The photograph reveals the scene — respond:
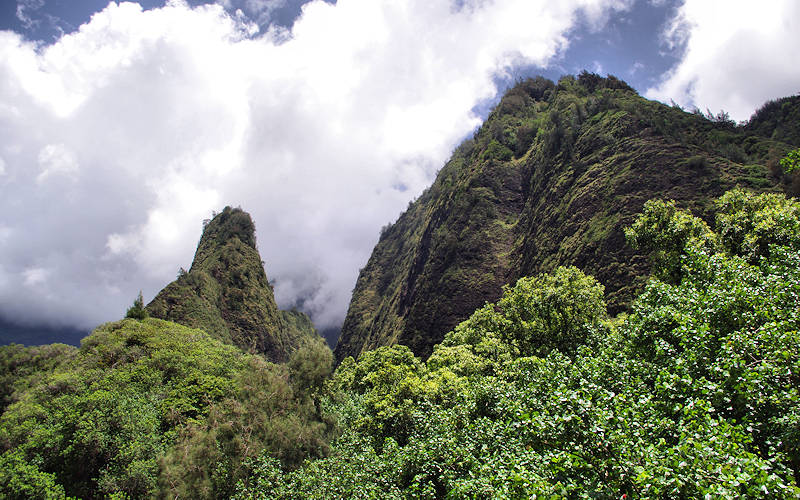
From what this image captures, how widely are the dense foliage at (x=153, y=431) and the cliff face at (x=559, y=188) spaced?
4342 cm

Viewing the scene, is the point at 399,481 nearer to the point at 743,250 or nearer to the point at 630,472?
the point at 630,472

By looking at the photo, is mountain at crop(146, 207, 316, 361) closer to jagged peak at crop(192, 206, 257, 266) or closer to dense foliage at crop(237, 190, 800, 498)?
jagged peak at crop(192, 206, 257, 266)

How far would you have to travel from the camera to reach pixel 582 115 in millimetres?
83875

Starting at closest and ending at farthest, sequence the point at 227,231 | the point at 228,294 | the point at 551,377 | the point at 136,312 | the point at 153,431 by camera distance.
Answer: the point at 551,377 → the point at 153,431 → the point at 136,312 → the point at 228,294 → the point at 227,231

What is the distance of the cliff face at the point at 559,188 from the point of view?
5269 cm

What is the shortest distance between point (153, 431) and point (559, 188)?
78656 millimetres

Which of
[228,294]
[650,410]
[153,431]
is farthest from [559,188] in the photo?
[228,294]

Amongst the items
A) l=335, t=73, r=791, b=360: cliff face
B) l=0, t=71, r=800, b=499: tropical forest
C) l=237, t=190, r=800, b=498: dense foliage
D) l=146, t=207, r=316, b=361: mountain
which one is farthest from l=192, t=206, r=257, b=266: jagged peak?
l=237, t=190, r=800, b=498: dense foliage

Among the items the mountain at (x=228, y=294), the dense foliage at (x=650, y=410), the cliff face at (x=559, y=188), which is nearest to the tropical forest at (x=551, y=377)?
the dense foliage at (x=650, y=410)

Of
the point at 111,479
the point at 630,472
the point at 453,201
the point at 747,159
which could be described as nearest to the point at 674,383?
the point at 630,472

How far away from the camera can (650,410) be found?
9.70 metres

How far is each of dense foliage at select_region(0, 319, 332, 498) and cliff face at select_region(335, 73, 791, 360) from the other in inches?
1709

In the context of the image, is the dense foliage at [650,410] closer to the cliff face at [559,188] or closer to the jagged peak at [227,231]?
the cliff face at [559,188]

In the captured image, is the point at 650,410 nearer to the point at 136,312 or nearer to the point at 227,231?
the point at 136,312
